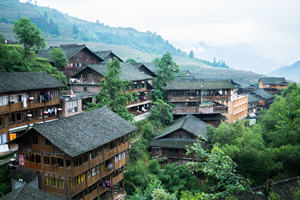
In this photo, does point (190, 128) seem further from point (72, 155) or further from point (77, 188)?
point (72, 155)

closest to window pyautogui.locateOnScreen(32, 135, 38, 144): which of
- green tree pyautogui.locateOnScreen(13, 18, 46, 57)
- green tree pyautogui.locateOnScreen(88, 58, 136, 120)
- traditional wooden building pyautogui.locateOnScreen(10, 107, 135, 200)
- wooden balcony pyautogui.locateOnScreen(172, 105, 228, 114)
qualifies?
traditional wooden building pyautogui.locateOnScreen(10, 107, 135, 200)

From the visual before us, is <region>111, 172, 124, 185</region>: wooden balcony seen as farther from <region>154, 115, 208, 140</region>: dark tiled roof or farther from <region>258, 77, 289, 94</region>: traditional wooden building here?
<region>258, 77, 289, 94</region>: traditional wooden building

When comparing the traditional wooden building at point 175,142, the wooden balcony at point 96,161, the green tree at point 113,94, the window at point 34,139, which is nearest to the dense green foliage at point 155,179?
the traditional wooden building at point 175,142

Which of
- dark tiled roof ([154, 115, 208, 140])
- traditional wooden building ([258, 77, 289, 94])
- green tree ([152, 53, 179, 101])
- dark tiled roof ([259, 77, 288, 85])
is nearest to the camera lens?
dark tiled roof ([154, 115, 208, 140])

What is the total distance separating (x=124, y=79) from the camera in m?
45.5

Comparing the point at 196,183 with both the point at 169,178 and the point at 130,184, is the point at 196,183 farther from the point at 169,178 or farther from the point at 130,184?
the point at 130,184

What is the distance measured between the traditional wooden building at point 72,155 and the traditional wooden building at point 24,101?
6059 millimetres

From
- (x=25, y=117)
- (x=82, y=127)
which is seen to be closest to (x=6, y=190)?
(x=82, y=127)

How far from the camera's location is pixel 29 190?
1830 cm

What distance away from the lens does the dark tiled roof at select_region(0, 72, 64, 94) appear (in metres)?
28.4

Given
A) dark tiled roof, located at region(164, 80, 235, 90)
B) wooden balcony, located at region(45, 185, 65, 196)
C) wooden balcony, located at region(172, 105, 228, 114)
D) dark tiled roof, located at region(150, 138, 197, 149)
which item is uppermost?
dark tiled roof, located at region(164, 80, 235, 90)

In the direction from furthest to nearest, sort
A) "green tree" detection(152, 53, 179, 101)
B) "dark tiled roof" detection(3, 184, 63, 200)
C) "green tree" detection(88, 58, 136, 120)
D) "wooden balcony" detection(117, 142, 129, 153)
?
"green tree" detection(152, 53, 179, 101)
"green tree" detection(88, 58, 136, 120)
"wooden balcony" detection(117, 142, 129, 153)
"dark tiled roof" detection(3, 184, 63, 200)

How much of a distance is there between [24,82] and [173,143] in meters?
22.0

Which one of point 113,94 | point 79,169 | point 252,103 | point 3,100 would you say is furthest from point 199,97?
point 3,100
